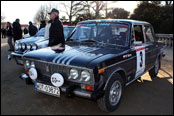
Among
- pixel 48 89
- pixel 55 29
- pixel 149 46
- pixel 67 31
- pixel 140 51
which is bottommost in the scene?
pixel 48 89

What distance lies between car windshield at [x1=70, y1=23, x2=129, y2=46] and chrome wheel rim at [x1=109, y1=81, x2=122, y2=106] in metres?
0.94

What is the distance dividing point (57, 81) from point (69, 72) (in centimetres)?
26

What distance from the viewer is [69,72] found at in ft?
9.15

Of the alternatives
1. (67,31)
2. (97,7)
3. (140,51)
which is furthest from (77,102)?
(97,7)

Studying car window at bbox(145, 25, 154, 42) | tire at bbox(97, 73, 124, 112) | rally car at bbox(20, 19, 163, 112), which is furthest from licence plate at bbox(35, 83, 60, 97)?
car window at bbox(145, 25, 154, 42)

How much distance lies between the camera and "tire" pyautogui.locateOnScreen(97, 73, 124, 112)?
2.84 m

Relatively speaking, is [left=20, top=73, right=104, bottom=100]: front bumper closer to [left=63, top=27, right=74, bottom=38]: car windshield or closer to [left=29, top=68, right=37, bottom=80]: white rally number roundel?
[left=29, top=68, right=37, bottom=80]: white rally number roundel

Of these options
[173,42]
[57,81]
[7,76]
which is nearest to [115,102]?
[57,81]

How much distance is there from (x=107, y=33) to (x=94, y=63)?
4.52ft

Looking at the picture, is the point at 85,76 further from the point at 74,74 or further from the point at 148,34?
the point at 148,34

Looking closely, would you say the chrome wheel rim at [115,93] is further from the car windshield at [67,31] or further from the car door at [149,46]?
the car windshield at [67,31]

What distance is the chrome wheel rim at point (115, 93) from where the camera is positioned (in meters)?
3.04

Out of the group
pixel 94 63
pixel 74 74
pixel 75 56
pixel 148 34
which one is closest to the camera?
pixel 94 63

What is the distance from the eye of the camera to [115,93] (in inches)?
125
